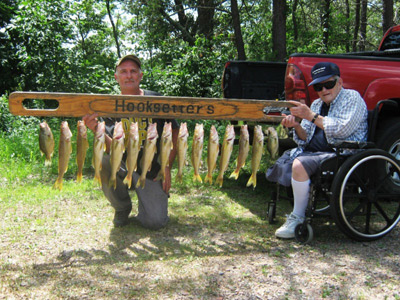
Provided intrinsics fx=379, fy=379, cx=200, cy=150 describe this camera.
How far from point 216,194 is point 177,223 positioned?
142cm

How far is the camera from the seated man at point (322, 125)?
3854 millimetres

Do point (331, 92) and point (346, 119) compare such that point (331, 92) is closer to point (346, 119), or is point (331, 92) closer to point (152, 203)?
point (346, 119)

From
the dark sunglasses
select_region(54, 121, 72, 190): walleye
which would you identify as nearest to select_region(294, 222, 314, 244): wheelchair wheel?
the dark sunglasses

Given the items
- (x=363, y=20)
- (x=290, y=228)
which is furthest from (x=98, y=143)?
(x=363, y=20)

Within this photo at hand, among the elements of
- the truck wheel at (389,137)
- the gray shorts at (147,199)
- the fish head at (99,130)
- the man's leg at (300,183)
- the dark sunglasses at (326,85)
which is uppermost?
the dark sunglasses at (326,85)

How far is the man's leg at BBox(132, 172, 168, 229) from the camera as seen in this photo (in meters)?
4.47

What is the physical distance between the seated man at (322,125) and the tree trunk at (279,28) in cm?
729

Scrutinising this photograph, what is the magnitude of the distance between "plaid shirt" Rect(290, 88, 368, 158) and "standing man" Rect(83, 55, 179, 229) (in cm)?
170

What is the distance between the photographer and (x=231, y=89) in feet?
20.9

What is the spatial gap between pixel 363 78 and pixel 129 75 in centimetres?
306

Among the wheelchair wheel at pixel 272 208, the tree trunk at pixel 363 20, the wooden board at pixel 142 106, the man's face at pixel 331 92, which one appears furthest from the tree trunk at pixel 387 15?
the wooden board at pixel 142 106

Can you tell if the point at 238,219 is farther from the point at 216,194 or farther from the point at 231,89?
the point at 231,89

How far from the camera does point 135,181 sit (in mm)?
4547

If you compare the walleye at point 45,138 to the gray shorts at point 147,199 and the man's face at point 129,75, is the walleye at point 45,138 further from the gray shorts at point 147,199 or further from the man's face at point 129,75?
the man's face at point 129,75
